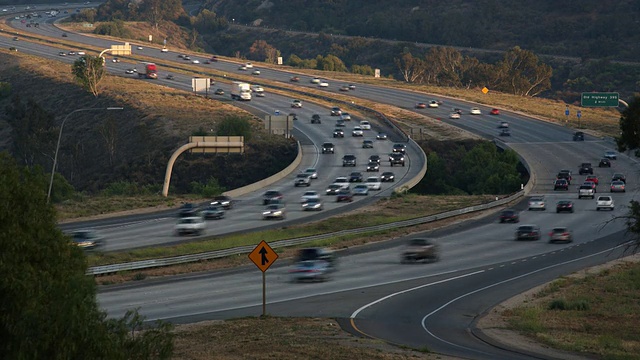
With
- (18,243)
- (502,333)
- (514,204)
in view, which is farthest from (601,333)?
(514,204)

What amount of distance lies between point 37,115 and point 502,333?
90743mm

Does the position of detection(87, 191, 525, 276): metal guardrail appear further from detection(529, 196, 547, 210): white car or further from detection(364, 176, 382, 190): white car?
detection(364, 176, 382, 190): white car

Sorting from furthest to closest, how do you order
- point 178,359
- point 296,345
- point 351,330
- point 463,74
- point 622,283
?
point 463,74
point 622,283
point 351,330
point 296,345
point 178,359

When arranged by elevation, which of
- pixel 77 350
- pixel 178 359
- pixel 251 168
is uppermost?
pixel 77 350

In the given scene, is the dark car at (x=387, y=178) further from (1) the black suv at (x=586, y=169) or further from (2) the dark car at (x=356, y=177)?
(1) the black suv at (x=586, y=169)

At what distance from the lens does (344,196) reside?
84.5 metres

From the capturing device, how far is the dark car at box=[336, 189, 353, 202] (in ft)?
276

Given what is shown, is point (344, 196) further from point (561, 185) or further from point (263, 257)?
point (263, 257)

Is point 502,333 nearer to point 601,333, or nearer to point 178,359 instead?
point 601,333

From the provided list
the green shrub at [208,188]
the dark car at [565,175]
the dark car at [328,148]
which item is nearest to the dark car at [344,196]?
the green shrub at [208,188]

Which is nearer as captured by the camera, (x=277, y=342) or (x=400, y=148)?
(x=277, y=342)

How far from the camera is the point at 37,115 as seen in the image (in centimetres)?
11812

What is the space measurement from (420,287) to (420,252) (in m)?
8.76

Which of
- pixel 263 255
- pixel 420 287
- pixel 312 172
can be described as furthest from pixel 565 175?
pixel 263 255
